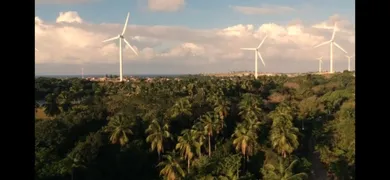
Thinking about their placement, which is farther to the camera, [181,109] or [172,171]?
[181,109]

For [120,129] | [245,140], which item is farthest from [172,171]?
[120,129]

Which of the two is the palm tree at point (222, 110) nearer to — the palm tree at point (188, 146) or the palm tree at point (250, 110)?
the palm tree at point (250, 110)

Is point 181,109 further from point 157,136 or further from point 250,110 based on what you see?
point 157,136

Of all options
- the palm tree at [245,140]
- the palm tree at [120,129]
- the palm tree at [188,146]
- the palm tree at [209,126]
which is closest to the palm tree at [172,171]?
the palm tree at [188,146]

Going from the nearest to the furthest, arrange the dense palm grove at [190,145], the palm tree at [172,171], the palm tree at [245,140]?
the palm tree at [172,171]
the dense palm grove at [190,145]
the palm tree at [245,140]
